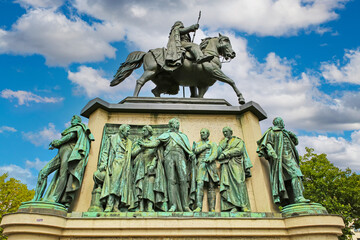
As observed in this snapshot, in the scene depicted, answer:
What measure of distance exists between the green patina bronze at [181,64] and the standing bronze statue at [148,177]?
2876 millimetres

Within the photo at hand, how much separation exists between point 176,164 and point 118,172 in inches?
55.0

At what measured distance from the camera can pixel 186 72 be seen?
10.1 meters

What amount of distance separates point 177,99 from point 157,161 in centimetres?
259

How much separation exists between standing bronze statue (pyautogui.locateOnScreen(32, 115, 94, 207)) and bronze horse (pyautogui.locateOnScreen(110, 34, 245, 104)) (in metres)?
2.96

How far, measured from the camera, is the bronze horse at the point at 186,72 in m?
9.79

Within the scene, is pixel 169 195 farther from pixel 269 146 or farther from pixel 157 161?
pixel 269 146

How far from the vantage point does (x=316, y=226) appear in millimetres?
5648

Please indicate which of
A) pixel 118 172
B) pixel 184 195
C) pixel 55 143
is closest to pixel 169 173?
pixel 184 195

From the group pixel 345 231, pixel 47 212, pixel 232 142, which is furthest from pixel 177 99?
pixel 345 231

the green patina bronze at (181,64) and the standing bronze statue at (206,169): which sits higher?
the green patina bronze at (181,64)

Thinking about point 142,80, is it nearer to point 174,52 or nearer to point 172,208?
point 174,52

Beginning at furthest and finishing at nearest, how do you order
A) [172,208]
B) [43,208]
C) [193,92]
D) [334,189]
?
1. [334,189]
2. [193,92]
3. [172,208]
4. [43,208]

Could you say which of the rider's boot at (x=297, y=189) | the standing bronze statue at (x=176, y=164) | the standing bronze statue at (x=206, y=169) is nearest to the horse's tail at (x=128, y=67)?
the standing bronze statue at (x=176, y=164)

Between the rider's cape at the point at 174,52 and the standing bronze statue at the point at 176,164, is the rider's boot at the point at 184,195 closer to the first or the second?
the standing bronze statue at the point at 176,164
